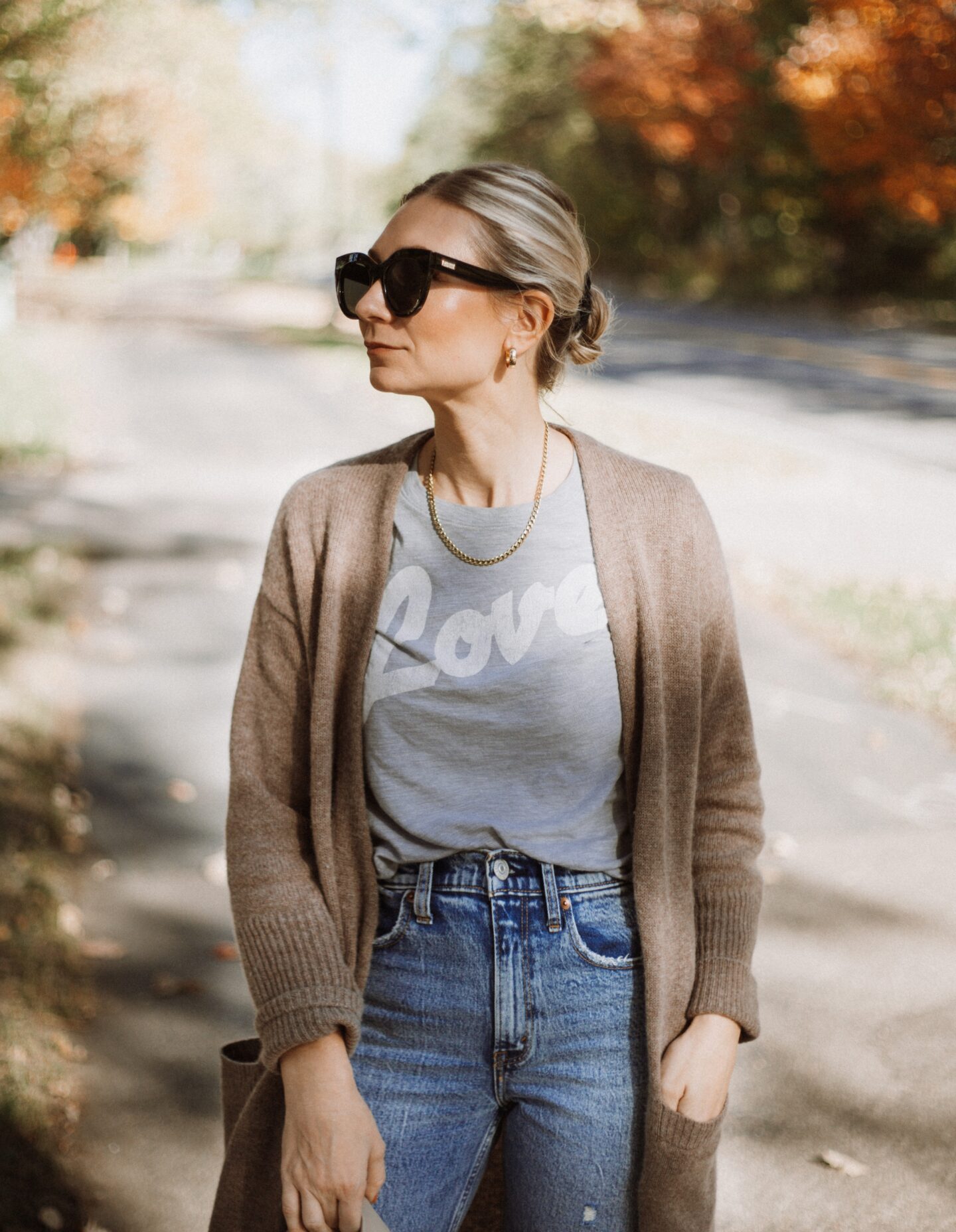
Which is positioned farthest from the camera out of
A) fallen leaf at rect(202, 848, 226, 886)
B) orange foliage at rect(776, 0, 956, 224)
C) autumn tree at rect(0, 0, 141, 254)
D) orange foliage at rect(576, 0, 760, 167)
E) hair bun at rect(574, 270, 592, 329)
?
orange foliage at rect(576, 0, 760, 167)

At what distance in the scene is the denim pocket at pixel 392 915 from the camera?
71.1 inches

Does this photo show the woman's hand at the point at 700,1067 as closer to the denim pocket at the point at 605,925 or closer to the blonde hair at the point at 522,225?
the denim pocket at the point at 605,925

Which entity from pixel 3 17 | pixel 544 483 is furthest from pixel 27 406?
pixel 544 483

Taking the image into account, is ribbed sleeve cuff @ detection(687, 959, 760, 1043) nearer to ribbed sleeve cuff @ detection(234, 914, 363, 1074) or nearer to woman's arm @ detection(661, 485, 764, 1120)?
woman's arm @ detection(661, 485, 764, 1120)

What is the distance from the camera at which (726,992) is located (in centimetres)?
180

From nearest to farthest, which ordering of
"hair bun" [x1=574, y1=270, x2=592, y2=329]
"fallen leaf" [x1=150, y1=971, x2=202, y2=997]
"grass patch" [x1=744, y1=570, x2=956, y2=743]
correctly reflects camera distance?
"hair bun" [x1=574, y1=270, x2=592, y2=329], "fallen leaf" [x1=150, y1=971, x2=202, y2=997], "grass patch" [x1=744, y1=570, x2=956, y2=743]

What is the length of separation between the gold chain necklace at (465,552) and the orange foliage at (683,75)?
33062 mm

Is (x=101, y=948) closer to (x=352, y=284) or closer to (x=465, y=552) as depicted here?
(x=465, y=552)

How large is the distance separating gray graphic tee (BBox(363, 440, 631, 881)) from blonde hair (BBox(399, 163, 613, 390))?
0.38 m

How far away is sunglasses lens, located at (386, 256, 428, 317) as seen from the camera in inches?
70.7

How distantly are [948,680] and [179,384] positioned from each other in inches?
594

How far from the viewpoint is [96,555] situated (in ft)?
28.1

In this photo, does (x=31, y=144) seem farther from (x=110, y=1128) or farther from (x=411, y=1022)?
(x=411, y=1022)

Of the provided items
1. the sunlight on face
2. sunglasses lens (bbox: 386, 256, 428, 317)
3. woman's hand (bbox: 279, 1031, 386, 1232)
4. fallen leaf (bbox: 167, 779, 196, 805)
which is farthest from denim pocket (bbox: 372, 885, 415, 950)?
fallen leaf (bbox: 167, 779, 196, 805)
